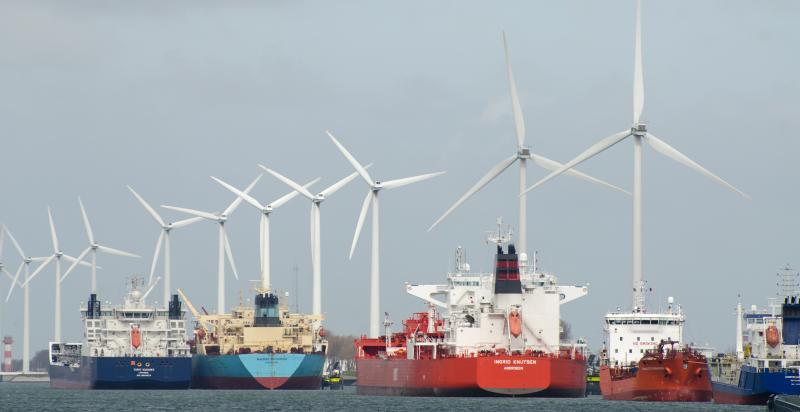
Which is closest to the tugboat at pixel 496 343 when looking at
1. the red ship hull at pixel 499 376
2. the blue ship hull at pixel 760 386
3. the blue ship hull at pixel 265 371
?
the red ship hull at pixel 499 376

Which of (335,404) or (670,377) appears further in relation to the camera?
(335,404)

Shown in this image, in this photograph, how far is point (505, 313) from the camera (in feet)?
427

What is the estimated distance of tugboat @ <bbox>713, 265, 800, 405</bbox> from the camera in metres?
109

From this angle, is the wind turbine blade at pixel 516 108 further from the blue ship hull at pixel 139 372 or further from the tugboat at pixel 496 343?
the blue ship hull at pixel 139 372

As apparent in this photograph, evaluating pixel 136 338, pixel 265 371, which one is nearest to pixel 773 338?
pixel 265 371

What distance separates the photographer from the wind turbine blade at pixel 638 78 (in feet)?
422

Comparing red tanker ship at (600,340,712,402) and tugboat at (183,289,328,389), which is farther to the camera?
tugboat at (183,289,328,389)

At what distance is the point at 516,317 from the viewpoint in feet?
A: 423

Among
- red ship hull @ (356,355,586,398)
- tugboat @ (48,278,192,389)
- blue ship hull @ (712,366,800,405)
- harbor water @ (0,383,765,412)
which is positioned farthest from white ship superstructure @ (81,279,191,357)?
blue ship hull @ (712,366,800,405)

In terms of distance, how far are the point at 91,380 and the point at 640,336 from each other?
71703 mm

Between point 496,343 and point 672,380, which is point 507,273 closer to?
point 496,343

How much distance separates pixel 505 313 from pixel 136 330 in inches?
2543

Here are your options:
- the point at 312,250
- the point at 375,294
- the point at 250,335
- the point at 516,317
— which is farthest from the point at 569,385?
the point at 250,335

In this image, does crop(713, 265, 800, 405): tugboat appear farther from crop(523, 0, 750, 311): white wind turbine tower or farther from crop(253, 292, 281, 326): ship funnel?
crop(253, 292, 281, 326): ship funnel
